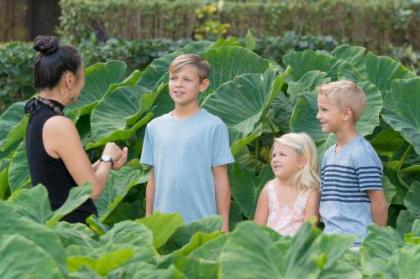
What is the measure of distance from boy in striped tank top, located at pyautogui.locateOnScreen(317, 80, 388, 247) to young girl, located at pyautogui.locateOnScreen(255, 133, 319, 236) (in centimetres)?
7

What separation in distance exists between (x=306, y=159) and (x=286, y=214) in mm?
280

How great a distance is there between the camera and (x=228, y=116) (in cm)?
666

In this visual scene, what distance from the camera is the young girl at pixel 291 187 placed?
18.7ft

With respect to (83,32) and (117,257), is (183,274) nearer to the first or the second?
(117,257)

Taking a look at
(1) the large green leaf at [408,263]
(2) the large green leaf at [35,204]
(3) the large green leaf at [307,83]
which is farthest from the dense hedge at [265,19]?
(1) the large green leaf at [408,263]

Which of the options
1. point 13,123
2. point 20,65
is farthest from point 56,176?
point 20,65

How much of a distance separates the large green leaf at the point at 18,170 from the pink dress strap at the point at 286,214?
64.9 inches

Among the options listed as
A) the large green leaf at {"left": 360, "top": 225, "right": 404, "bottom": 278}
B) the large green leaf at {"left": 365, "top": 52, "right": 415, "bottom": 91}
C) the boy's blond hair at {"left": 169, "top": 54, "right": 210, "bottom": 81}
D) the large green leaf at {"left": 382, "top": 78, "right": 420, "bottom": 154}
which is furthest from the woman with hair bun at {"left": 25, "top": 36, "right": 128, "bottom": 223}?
the large green leaf at {"left": 365, "top": 52, "right": 415, "bottom": 91}

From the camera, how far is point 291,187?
5785 millimetres

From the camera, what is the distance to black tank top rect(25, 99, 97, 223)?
16.8 ft

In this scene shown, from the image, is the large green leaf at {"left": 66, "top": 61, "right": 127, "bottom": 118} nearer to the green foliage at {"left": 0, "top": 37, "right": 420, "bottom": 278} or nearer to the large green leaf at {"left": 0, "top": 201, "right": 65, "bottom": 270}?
the green foliage at {"left": 0, "top": 37, "right": 420, "bottom": 278}

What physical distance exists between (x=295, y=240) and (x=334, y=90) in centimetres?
264

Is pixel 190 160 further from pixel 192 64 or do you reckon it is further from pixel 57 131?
pixel 57 131

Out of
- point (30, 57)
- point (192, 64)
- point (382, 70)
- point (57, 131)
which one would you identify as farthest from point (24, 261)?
point (30, 57)
